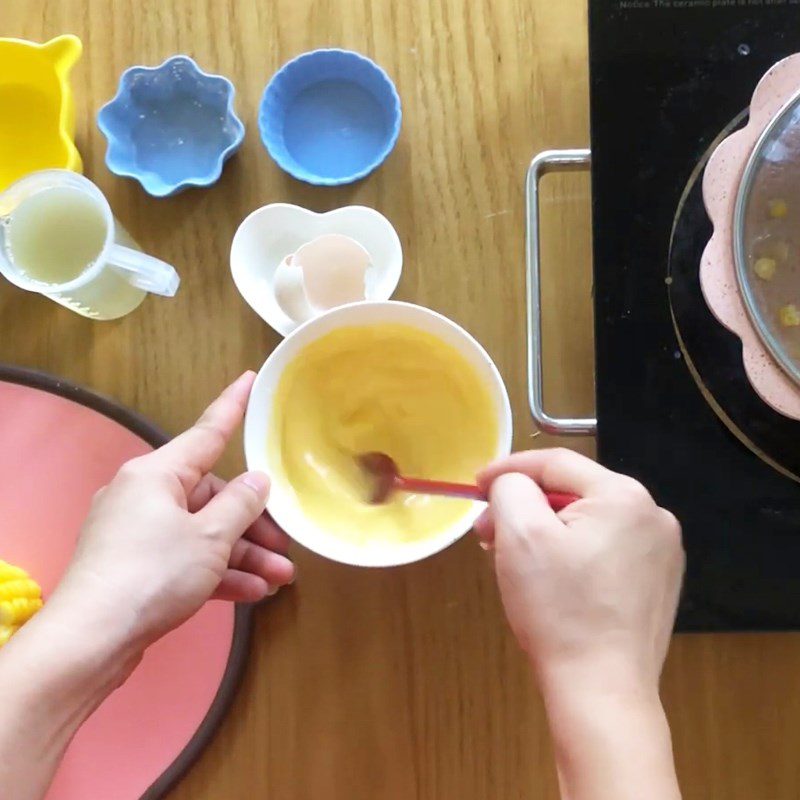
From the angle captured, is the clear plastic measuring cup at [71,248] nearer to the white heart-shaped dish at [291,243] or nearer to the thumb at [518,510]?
the white heart-shaped dish at [291,243]

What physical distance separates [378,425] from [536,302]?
15cm

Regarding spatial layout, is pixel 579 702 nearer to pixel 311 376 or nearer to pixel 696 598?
pixel 696 598

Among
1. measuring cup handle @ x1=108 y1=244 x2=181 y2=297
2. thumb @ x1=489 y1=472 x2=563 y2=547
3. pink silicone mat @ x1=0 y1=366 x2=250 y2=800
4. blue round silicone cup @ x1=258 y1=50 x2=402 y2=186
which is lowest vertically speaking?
pink silicone mat @ x1=0 y1=366 x2=250 y2=800

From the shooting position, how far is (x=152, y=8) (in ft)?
2.26

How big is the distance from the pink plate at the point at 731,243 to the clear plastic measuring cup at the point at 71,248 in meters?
0.38

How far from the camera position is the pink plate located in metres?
0.49

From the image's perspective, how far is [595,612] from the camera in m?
0.48

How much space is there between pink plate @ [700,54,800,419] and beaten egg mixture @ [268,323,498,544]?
161mm

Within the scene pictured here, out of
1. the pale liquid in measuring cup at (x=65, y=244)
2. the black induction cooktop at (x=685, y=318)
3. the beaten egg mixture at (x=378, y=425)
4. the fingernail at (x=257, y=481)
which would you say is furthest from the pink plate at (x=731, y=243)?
the pale liquid in measuring cup at (x=65, y=244)

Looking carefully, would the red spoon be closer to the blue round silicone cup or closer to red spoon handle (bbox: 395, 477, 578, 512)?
red spoon handle (bbox: 395, 477, 578, 512)

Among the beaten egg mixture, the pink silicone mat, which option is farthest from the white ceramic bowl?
the pink silicone mat

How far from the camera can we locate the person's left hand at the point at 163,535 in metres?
0.52

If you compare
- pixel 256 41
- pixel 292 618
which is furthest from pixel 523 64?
pixel 292 618

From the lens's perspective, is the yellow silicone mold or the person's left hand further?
the yellow silicone mold
